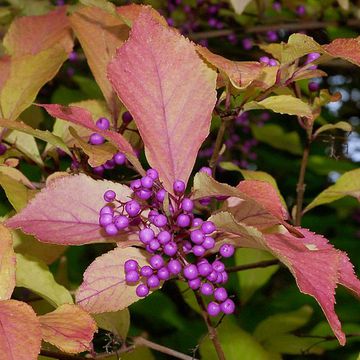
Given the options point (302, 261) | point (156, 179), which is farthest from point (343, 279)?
point (156, 179)

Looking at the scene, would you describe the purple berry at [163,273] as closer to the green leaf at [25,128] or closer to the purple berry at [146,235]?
the purple berry at [146,235]

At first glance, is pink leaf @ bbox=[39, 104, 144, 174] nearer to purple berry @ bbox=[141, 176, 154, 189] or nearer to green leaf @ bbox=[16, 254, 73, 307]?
purple berry @ bbox=[141, 176, 154, 189]

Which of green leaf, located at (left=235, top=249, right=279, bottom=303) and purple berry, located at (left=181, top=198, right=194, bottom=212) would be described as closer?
purple berry, located at (left=181, top=198, right=194, bottom=212)

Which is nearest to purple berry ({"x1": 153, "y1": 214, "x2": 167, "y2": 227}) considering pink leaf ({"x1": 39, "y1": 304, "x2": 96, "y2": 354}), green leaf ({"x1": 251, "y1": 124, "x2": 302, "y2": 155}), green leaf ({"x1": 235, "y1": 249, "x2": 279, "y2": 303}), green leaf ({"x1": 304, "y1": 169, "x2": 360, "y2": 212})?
pink leaf ({"x1": 39, "y1": 304, "x2": 96, "y2": 354})

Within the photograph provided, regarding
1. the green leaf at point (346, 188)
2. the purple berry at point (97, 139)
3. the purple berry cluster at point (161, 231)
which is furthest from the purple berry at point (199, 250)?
the green leaf at point (346, 188)

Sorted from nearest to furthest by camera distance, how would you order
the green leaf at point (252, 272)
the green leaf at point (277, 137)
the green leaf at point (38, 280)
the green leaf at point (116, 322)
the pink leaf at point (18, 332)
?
1. the pink leaf at point (18, 332)
2. the green leaf at point (38, 280)
3. the green leaf at point (116, 322)
4. the green leaf at point (252, 272)
5. the green leaf at point (277, 137)

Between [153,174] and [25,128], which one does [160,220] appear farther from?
[25,128]
